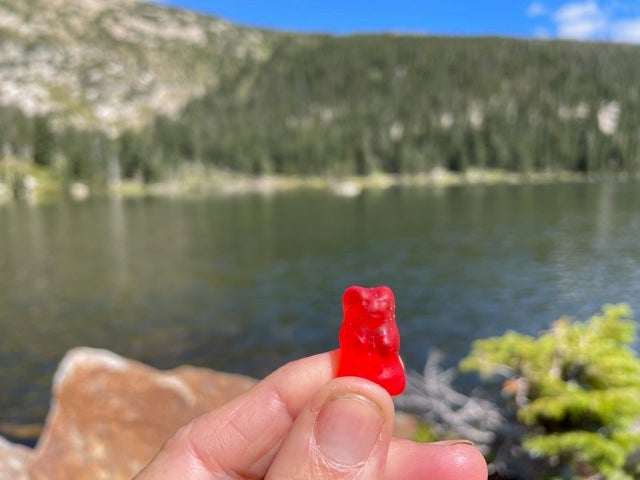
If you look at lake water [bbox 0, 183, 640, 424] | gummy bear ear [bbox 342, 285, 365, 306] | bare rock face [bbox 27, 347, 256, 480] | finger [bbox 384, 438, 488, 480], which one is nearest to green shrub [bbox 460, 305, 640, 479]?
finger [bbox 384, 438, 488, 480]

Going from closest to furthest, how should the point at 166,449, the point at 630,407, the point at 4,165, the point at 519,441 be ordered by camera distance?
the point at 166,449 → the point at 630,407 → the point at 519,441 → the point at 4,165

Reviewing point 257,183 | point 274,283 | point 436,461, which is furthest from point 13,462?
point 257,183

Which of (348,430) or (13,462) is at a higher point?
(348,430)

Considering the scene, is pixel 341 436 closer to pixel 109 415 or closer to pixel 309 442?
pixel 309 442

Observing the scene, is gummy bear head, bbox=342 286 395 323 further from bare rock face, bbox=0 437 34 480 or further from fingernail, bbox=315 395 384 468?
bare rock face, bbox=0 437 34 480

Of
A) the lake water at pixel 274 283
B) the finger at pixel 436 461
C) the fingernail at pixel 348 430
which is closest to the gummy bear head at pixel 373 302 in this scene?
the fingernail at pixel 348 430

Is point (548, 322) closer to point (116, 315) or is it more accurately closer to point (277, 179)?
point (116, 315)

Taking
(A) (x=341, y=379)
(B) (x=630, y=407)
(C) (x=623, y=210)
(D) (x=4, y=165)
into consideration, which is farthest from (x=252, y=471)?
(D) (x=4, y=165)
